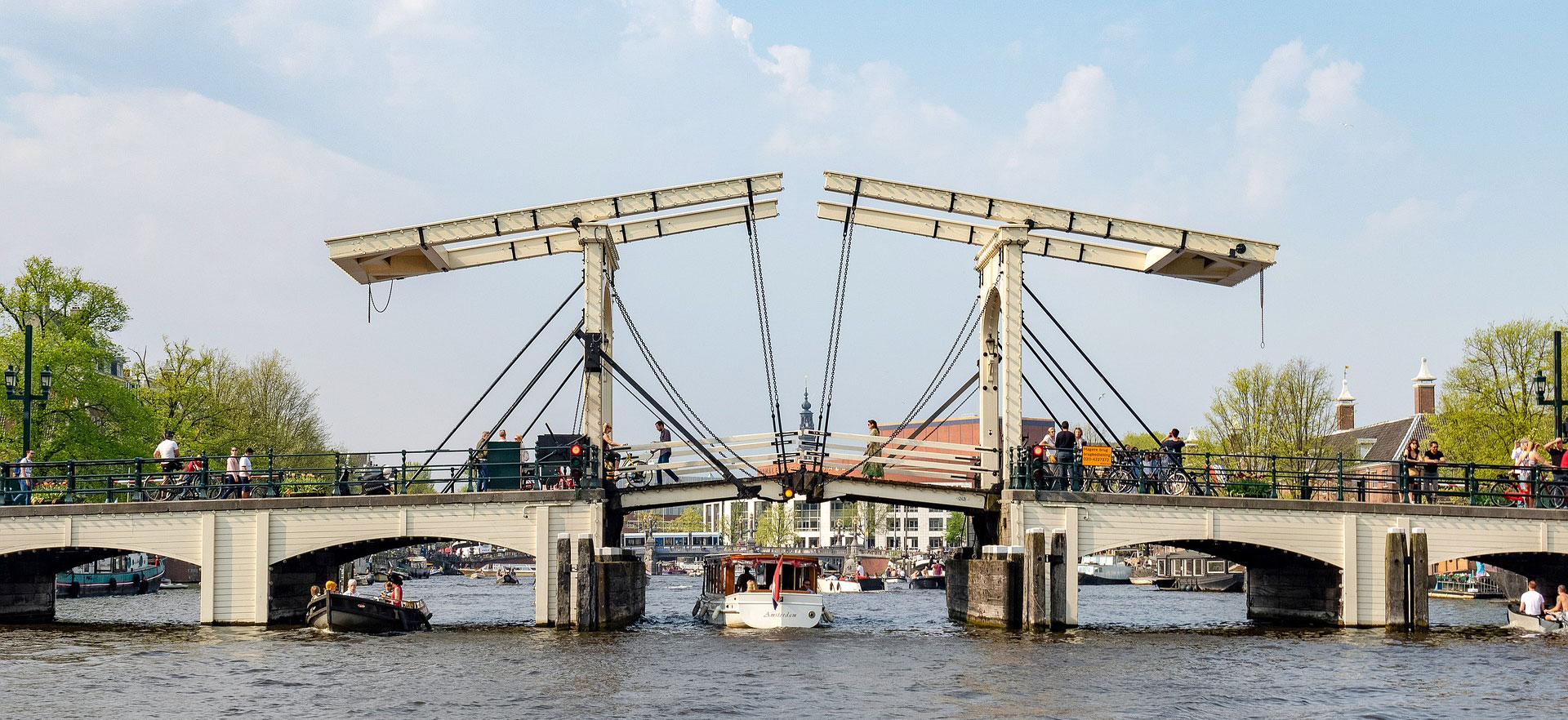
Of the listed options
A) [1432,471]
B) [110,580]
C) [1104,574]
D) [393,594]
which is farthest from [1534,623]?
[1104,574]

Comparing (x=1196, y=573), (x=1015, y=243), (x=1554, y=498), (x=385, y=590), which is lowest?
(x=1196, y=573)

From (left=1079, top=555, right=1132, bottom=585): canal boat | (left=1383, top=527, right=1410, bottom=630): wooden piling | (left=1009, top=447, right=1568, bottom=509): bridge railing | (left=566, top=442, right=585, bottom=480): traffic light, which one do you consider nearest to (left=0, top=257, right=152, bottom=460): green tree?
(left=566, top=442, right=585, bottom=480): traffic light

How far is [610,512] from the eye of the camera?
100 ft

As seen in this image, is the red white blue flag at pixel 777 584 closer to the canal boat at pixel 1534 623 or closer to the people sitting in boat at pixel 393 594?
the people sitting in boat at pixel 393 594

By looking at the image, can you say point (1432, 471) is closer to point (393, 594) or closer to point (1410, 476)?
point (1410, 476)

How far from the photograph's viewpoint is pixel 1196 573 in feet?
250

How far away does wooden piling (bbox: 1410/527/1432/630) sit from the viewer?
2900 cm

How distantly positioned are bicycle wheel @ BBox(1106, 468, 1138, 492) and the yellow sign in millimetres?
309

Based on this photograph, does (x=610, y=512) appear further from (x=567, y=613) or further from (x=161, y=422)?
(x=161, y=422)

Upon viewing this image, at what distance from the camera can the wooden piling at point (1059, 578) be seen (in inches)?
1112

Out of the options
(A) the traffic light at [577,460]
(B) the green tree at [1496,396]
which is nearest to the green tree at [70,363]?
(A) the traffic light at [577,460]

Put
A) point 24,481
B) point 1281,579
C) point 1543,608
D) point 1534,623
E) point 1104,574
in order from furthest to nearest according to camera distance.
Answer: point 1104,574 < point 1281,579 < point 24,481 < point 1543,608 < point 1534,623

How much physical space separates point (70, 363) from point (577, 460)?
2496cm

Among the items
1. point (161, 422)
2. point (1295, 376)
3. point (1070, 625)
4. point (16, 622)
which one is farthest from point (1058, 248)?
point (161, 422)
